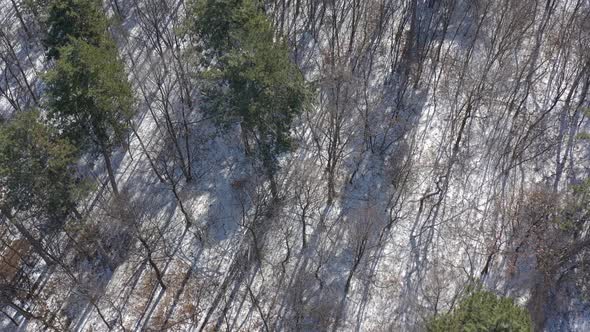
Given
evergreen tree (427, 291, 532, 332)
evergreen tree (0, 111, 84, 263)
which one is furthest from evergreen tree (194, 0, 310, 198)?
evergreen tree (427, 291, 532, 332)

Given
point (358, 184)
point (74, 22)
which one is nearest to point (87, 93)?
point (74, 22)

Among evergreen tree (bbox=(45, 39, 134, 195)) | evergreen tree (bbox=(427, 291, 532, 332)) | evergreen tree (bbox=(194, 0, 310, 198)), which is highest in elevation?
evergreen tree (bbox=(194, 0, 310, 198))

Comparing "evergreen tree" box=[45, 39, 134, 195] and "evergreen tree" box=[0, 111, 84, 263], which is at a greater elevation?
"evergreen tree" box=[45, 39, 134, 195]

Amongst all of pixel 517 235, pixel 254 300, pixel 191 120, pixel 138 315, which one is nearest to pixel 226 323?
pixel 254 300

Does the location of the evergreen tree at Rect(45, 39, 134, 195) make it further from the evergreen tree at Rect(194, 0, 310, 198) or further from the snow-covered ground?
the evergreen tree at Rect(194, 0, 310, 198)

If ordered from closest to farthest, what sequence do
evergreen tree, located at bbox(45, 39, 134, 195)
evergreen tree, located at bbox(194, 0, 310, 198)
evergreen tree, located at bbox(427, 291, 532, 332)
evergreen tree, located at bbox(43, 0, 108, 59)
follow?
evergreen tree, located at bbox(427, 291, 532, 332)
evergreen tree, located at bbox(194, 0, 310, 198)
evergreen tree, located at bbox(45, 39, 134, 195)
evergreen tree, located at bbox(43, 0, 108, 59)

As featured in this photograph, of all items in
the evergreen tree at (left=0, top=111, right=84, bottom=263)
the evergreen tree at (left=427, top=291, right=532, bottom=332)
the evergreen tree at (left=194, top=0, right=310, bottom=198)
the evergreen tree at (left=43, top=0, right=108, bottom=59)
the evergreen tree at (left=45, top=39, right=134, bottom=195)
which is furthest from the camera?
the evergreen tree at (left=43, top=0, right=108, bottom=59)

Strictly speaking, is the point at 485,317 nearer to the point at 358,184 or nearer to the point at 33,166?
the point at 358,184

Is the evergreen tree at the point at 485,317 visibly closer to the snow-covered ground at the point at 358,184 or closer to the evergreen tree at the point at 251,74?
the snow-covered ground at the point at 358,184
